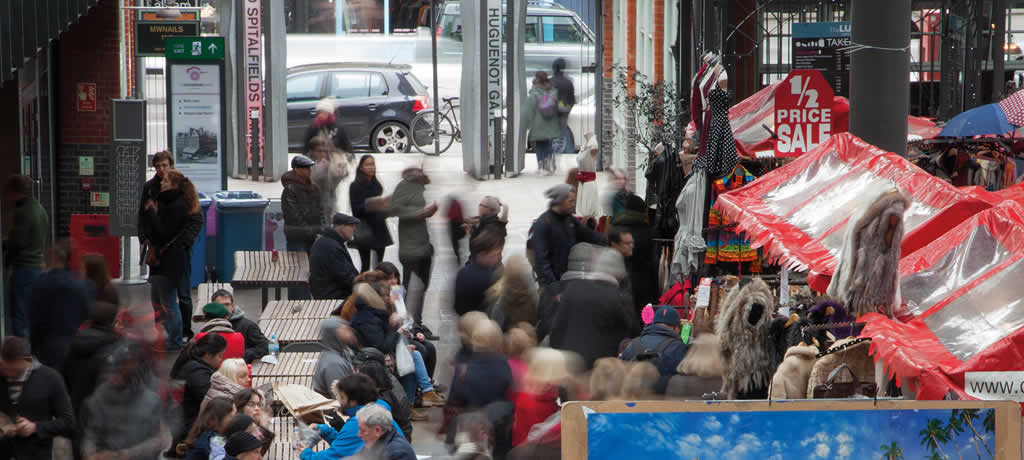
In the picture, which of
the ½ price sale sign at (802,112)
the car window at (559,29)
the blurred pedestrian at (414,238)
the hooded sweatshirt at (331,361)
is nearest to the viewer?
the hooded sweatshirt at (331,361)

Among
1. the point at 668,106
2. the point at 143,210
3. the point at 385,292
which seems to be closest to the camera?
the point at 385,292

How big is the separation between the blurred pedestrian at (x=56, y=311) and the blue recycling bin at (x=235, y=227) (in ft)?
17.1

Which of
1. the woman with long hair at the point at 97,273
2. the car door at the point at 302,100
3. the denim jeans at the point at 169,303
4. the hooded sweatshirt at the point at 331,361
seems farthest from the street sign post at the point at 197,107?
the car door at the point at 302,100

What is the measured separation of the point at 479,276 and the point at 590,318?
5.64 feet

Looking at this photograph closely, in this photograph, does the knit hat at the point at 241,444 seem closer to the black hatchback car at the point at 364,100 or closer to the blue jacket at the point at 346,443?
the blue jacket at the point at 346,443

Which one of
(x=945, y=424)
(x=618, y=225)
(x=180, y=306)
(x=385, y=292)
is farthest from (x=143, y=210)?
(x=945, y=424)

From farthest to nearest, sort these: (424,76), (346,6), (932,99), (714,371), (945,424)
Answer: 1. (346,6)
2. (424,76)
3. (932,99)
4. (714,371)
5. (945,424)

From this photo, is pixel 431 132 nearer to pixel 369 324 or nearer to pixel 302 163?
pixel 302 163

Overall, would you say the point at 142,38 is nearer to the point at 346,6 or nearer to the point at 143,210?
the point at 143,210

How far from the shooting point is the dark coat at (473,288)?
424 inches

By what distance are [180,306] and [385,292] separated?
347 cm

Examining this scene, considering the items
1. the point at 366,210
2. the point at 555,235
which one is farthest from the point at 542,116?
the point at 555,235

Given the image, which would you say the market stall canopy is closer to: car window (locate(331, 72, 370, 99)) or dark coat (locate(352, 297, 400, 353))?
dark coat (locate(352, 297, 400, 353))

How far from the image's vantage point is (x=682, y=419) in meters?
4.75
